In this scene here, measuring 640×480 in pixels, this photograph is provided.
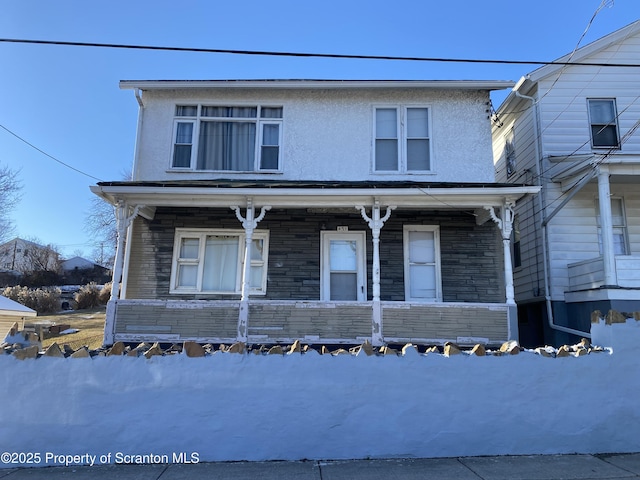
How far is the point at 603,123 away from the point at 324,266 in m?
8.01

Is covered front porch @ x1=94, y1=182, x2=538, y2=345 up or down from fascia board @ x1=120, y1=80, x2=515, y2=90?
down

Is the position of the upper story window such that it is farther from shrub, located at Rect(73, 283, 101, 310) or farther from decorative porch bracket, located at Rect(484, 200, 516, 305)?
shrub, located at Rect(73, 283, 101, 310)

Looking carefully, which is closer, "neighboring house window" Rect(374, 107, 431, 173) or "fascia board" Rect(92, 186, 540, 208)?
"fascia board" Rect(92, 186, 540, 208)

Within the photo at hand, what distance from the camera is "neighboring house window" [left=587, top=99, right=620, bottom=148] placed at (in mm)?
11836

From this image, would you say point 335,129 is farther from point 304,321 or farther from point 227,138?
point 304,321

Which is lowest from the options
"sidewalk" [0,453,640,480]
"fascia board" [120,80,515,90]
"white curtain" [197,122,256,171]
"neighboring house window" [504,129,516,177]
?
"sidewalk" [0,453,640,480]

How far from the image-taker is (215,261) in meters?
11.1

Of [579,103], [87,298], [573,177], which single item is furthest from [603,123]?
[87,298]

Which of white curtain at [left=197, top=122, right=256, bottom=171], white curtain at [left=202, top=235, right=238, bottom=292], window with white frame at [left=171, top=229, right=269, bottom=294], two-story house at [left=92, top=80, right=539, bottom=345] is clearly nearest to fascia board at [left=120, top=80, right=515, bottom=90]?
two-story house at [left=92, top=80, right=539, bottom=345]

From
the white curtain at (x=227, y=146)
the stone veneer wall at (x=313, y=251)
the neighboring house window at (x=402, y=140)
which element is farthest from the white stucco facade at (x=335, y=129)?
the stone veneer wall at (x=313, y=251)

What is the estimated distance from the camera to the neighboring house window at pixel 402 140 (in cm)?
1136

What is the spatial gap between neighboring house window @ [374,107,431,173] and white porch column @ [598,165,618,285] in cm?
364

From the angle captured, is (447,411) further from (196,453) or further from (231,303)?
(231,303)

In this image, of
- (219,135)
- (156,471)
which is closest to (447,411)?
(156,471)
